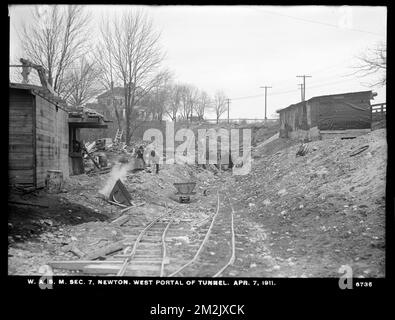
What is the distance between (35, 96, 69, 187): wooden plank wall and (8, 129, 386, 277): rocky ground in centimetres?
→ 94

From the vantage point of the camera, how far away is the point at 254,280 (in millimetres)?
3928

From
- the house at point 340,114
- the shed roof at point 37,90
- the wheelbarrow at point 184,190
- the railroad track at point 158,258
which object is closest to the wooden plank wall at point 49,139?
the shed roof at point 37,90

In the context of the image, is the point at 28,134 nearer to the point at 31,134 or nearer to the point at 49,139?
the point at 31,134

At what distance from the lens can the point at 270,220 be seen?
9312 mm

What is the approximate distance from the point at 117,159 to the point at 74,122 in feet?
14.7

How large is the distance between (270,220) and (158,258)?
15.5 feet

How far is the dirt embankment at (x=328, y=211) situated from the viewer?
5203mm

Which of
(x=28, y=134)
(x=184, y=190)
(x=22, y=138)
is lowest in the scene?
(x=184, y=190)

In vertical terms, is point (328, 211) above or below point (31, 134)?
below

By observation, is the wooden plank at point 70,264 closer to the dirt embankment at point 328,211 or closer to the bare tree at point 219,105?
the dirt embankment at point 328,211

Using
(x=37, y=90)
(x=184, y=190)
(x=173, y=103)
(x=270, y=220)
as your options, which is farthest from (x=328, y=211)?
(x=173, y=103)

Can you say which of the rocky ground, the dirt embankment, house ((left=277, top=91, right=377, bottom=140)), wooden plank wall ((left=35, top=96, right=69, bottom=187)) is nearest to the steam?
the rocky ground
